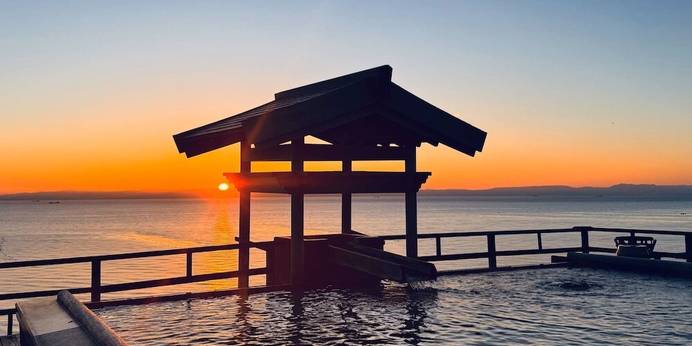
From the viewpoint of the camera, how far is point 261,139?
11.7m

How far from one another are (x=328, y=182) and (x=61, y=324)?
19.9 feet

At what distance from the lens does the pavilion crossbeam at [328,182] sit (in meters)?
12.3

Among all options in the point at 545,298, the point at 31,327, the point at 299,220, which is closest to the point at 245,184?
the point at 299,220

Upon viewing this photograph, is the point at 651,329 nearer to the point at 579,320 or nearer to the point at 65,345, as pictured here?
the point at 579,320

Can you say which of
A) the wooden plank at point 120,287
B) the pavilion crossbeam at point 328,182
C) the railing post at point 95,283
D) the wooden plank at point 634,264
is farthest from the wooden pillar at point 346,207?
the wooden plank at point 634,264

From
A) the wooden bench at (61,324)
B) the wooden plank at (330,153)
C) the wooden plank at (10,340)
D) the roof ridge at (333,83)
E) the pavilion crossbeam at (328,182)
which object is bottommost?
the wooden plank at (10,340)

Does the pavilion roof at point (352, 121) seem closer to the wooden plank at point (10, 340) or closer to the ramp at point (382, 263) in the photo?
the ramp at point (382, 263)

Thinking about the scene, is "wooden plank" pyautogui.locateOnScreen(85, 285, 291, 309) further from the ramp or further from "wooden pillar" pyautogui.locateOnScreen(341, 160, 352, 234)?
"wooden pillar" pyautogui.locateOnScreen(341, 160, 352, 234)

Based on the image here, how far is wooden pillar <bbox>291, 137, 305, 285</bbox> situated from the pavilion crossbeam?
0.75 ft

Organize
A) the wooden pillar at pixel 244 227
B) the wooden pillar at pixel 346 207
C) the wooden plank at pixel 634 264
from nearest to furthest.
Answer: the wooden pillar at pixel 244 227
the wooden plank at pixel 634 264
the wooden pillar at pixel 346 207

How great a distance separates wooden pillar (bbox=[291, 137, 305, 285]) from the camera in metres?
12.5

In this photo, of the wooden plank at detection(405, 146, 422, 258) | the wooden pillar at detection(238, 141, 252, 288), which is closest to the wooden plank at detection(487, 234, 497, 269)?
the wooden plank at detection(405, 146, 422, 258)

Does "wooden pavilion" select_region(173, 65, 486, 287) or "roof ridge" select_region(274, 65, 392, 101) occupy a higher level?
"roof ridge" select_region(274, 65, 392, 101)

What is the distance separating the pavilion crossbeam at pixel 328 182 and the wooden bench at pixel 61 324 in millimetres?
4647
